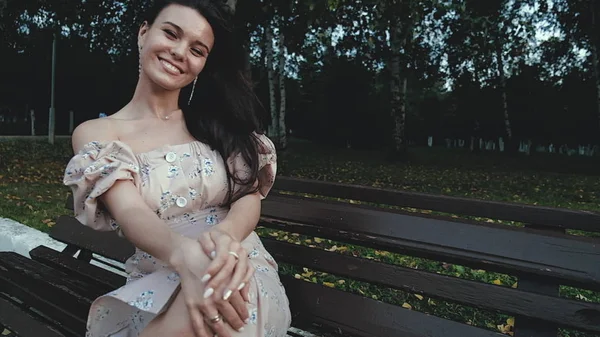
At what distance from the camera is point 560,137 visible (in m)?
34.3

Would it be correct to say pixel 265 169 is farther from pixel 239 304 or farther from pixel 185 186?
pixel 239 304

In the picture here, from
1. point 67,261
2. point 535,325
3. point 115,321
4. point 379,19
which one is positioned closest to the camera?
point 535,325

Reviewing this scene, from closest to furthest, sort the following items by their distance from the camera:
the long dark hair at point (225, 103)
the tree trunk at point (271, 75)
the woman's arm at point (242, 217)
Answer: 1. the woman's arm at point (242, 217)
2. the long dark hair at point (225, 103)
3. the tree trunk at point (271, 75)

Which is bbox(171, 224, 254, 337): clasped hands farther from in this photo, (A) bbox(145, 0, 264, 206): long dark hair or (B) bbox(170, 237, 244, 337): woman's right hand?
(A) bbox(145, 0, 264, 206): long dark hair

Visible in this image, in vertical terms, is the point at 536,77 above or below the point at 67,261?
above

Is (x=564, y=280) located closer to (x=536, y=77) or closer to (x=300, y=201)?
(x=300, y=201)

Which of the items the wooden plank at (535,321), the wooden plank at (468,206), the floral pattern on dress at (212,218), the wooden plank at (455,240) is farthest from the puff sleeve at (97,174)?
the wooden plank at (535,321)

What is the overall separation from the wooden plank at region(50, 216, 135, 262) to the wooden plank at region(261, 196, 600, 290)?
1108 mm

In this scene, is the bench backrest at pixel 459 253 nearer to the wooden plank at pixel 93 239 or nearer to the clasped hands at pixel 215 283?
the clasped hands at pixel 215 283

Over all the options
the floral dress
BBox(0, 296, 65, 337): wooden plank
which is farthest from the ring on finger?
BBox(0, 296, 65, 337): wooden plank

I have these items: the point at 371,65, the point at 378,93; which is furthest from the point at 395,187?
the point at 378,93

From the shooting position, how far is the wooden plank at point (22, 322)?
2.40 m

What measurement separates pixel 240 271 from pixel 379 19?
786cm

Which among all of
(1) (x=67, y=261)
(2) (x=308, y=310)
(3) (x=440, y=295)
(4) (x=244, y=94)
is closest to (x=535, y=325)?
(3) (x=440, y=295)
